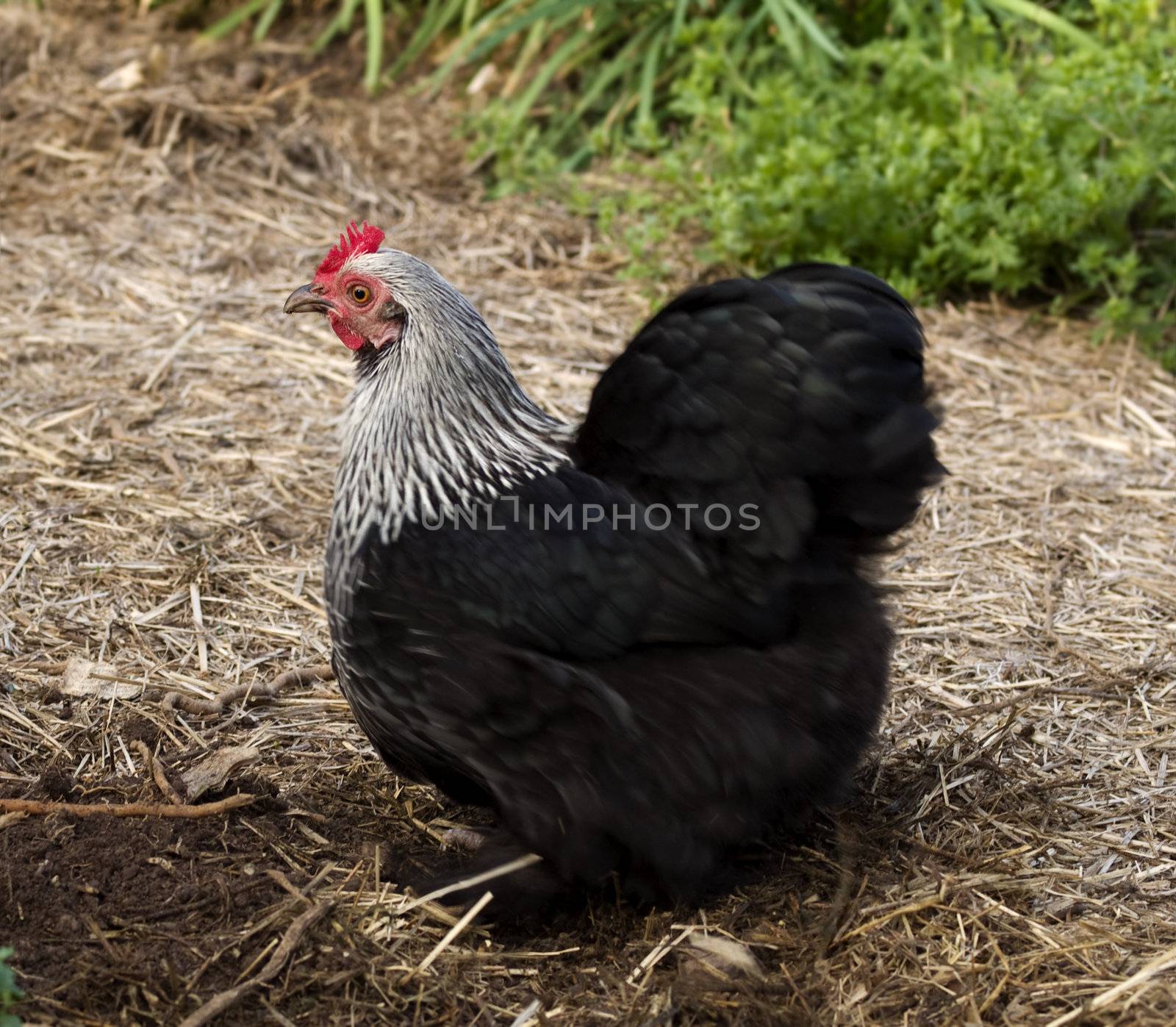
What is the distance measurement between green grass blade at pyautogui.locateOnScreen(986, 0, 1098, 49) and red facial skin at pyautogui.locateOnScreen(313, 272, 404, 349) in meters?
4.50

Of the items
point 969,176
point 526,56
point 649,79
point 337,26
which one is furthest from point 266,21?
point 969,176

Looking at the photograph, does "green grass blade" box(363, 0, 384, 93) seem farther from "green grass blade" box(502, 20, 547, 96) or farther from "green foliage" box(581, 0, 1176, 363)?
"green foliage" box(581, 0, 1176, 363)

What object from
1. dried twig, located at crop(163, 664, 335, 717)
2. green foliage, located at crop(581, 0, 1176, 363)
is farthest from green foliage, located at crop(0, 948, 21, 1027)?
green foliage, located at crop(581, 0, 1176, 363)

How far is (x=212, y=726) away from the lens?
3406mm

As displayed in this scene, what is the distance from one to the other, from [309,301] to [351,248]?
7.0 inches

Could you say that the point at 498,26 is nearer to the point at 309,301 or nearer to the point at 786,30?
the point at 786,30

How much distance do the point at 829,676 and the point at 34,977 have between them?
5.77 ft

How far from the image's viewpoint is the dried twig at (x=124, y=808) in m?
2.89

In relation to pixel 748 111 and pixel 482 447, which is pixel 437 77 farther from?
pixel 482 447

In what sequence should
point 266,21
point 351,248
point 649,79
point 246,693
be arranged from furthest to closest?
point 266,21 → point 649,79 → point 246,693 → point 351,248

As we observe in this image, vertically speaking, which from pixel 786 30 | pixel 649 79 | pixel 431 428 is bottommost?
pixel 431 428

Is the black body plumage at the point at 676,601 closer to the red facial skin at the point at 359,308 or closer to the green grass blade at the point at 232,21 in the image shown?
the red facial skin at the point at 359,308

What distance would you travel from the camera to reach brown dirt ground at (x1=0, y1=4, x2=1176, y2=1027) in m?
2.59

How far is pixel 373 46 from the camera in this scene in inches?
289
